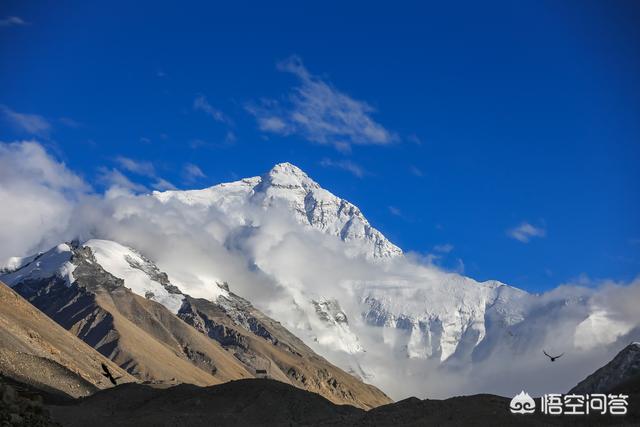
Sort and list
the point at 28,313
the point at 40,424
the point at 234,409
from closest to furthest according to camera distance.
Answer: the point at 40,424 < the point at 234,409 < the point at 28,313

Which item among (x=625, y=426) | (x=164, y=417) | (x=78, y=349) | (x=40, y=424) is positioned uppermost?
(x=78, y=349)

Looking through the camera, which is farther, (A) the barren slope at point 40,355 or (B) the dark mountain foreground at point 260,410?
(A) the barren slope at point 40,355

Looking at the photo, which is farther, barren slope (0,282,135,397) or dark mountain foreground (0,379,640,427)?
barren slope (0,282,135,397)

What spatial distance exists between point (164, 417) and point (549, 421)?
38.3m

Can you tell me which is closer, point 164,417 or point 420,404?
point 420,404

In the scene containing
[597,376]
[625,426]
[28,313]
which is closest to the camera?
[625,426]

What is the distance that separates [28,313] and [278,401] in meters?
90.1

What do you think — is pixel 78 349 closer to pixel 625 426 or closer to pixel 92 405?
pixel 92 405

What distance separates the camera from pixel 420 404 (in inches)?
2901

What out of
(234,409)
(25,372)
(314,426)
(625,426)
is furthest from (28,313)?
(625,426)

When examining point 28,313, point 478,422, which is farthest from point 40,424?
point 28,313

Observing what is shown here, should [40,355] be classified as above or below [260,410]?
above

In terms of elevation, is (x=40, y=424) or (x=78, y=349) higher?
(x=78, y=349)

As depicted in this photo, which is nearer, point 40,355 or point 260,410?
point 260,410
